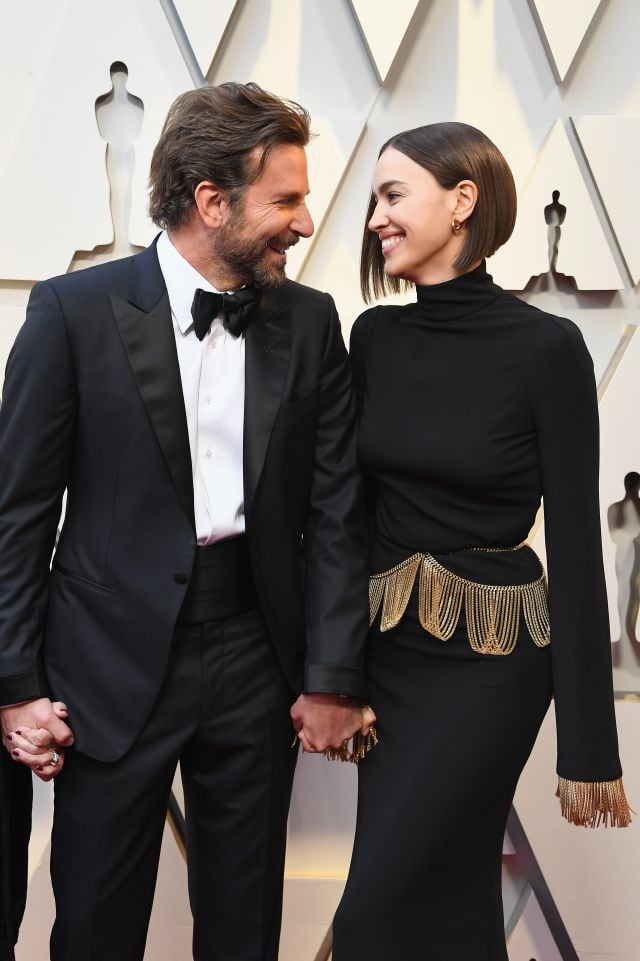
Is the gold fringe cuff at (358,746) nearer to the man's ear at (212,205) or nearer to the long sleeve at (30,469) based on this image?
the long sleeve at (30,469)

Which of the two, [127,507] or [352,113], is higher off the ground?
[352,113]

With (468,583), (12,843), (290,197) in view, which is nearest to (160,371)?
(290,197)

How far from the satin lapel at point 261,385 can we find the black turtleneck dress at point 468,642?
0.62 ft

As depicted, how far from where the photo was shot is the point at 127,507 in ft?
5.34

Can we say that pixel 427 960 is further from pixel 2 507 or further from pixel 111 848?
pixel 2 507

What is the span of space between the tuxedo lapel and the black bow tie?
0.15 ft

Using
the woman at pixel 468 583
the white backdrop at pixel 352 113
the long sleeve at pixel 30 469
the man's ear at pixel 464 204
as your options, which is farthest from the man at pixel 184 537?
the white backdrop at pixel 352 113

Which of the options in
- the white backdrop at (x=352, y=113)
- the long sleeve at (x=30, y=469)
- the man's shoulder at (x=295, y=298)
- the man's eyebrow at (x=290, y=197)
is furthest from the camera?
the white backdrop at (x=352, y=113)

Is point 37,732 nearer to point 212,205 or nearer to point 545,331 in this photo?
point 212,205

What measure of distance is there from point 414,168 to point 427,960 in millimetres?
1286

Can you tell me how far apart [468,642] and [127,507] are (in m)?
0.58

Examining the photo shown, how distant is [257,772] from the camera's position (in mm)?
1743

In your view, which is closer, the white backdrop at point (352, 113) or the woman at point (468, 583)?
the woman at point (468, 583)

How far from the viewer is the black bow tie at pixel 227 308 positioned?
1646 mm
